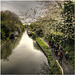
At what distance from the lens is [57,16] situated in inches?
263

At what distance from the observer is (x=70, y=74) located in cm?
570

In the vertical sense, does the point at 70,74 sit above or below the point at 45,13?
below

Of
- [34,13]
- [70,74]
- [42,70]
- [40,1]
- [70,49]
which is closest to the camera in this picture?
[70,74]

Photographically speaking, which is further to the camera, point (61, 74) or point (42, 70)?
point (42, 70)

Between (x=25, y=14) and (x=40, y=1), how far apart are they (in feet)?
5.98

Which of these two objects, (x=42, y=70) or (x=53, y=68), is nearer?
(x=53, y=68)

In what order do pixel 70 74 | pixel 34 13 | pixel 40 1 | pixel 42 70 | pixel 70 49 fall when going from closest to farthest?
pixel 70 74 < pixel 40 1 < pixel 34 13 < pixel 42 70 < pixel 70 49

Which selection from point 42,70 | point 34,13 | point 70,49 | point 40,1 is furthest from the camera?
point 70,49

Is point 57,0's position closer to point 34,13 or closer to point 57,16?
point 57,16

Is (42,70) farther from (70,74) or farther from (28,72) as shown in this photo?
(70,74)

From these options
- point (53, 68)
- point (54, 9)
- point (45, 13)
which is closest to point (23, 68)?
point (53, 68)

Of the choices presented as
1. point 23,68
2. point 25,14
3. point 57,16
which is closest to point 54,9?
point 57,16

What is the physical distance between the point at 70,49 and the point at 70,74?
3.88 meters

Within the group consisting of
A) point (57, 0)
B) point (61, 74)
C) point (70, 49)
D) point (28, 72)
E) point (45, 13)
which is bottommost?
point (28, 72)
